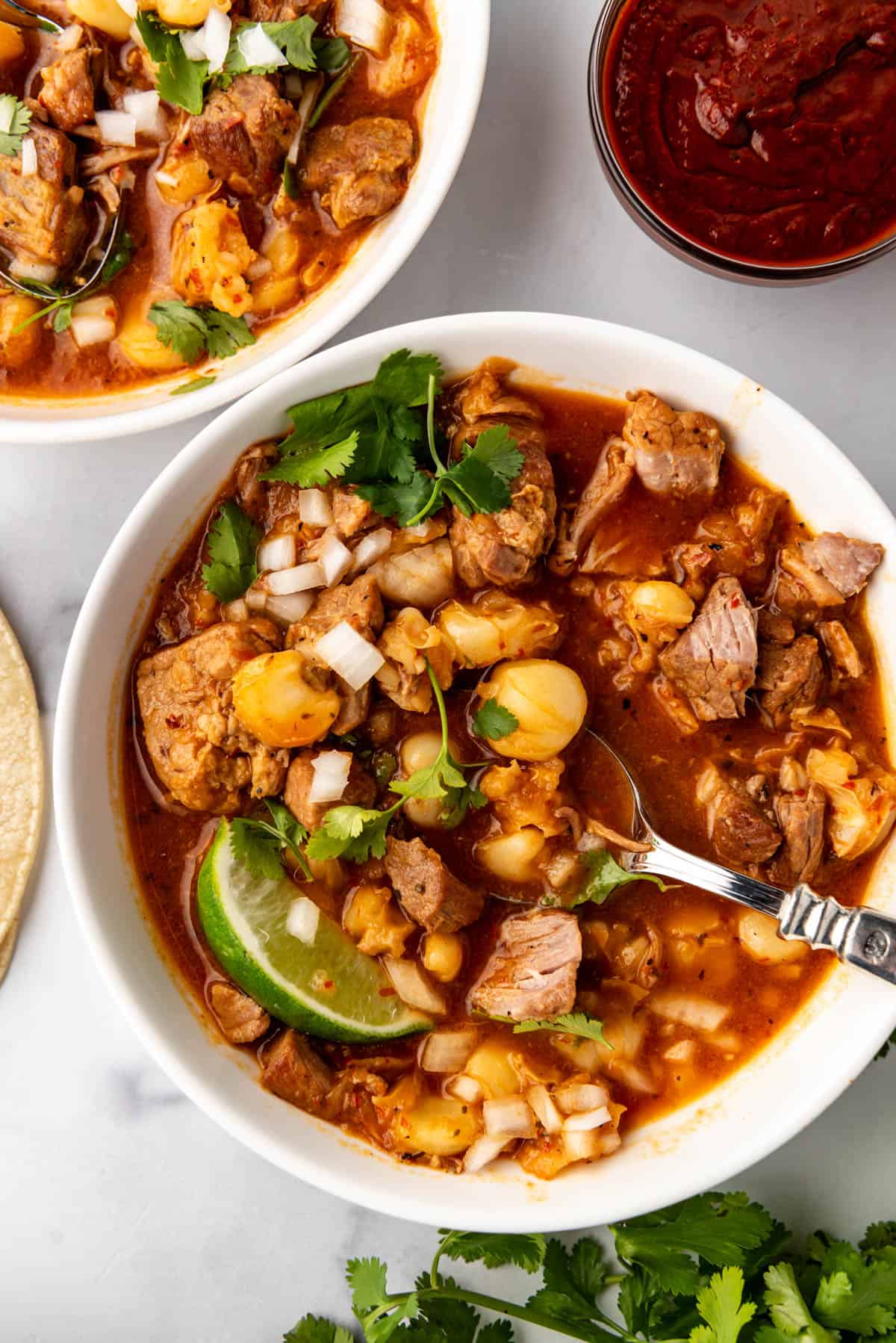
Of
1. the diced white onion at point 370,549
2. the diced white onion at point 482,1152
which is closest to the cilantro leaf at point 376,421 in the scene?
the diced white onion at point 370,549

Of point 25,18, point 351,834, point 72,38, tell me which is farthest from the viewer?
point 25,18

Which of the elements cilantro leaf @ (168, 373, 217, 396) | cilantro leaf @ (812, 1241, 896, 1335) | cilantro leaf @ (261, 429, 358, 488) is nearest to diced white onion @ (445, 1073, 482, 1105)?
cilantro leaf @ (812, 1241, 896, 1335)

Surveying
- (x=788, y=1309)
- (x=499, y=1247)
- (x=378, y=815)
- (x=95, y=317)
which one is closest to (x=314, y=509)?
(x=378, y=815)

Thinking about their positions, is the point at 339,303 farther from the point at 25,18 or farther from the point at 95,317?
the point at 25,18

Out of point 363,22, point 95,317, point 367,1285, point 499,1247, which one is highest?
point 363,22

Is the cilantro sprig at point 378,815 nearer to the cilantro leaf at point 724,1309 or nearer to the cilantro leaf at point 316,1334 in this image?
the cilantro leaf at point 724,1309

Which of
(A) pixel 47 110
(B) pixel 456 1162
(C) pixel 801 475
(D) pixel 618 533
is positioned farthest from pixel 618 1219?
(A) pixel 47 110
